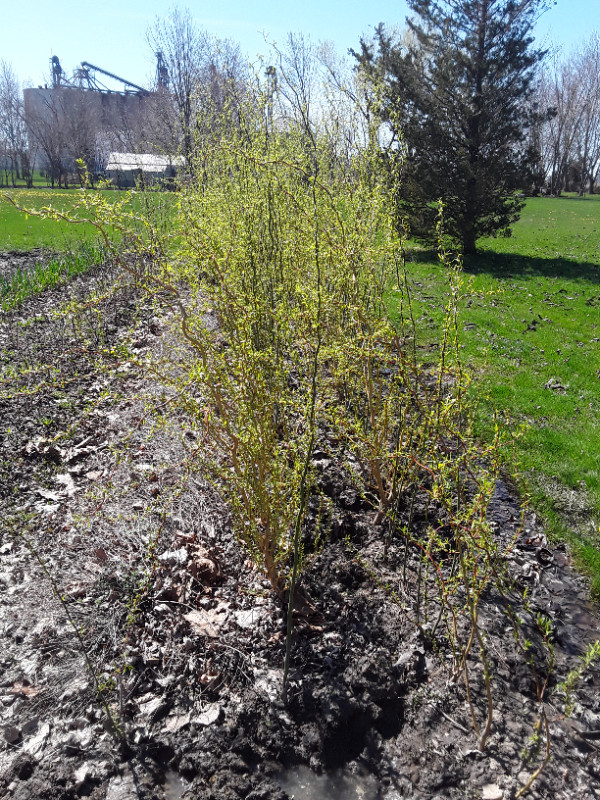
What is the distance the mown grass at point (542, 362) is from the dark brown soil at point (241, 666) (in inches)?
16.3

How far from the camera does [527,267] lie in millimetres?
11438

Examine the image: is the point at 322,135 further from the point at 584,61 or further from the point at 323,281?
the point at 584,61

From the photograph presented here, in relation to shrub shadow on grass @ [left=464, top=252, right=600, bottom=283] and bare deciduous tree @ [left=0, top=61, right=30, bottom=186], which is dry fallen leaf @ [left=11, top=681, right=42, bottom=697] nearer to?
shrub shadow on grass @ [left=464, top=252, right=600, bottom=283]

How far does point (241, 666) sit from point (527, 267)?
11.2 metres

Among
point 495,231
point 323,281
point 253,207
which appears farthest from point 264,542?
point 495,231

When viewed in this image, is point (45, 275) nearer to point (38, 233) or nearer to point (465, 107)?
point (38, 233)

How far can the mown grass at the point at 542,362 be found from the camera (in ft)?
11.5

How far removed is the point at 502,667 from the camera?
232 centimetres

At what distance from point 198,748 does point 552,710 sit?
1.43 metres

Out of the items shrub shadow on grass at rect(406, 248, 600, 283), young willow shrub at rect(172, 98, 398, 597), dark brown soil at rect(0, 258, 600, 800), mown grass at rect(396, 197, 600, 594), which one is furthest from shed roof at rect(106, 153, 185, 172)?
dark brown soil at rect(0, 258, 600, 800)

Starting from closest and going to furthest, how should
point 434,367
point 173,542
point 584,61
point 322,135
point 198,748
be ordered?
point 198,748 < point 173,542 < point 322,135 < point 434,367 < point 584,61

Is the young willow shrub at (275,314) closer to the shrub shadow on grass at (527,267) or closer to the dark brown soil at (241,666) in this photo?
the dark brown soil at (241,666)

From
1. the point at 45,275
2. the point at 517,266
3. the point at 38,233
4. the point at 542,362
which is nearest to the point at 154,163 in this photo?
the point at 38,233

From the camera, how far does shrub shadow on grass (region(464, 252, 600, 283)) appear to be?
10655mm
